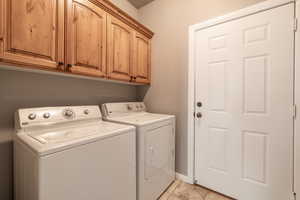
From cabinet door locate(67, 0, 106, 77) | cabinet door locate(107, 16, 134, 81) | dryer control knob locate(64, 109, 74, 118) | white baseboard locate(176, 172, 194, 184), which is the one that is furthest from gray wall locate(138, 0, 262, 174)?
A: dryer control knob locate(64, 109, 74, 118)

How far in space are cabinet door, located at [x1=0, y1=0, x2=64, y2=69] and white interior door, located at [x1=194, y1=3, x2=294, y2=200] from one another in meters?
1.59

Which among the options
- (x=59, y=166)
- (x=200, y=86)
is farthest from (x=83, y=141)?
(x=200, y=86)

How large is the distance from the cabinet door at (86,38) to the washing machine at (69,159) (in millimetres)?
466

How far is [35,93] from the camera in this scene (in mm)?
1380

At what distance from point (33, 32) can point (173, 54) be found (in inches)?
64.9

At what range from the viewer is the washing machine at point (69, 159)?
803 mm

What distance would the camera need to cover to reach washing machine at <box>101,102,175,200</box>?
1.39m

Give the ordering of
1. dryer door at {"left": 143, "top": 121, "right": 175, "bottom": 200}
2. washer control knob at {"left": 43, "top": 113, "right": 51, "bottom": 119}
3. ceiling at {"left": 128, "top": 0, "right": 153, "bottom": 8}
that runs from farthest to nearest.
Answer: ceiling at {"left": 128, "top": 0, "right": 153, "bottom": 8} → dryer door at {"left": 143, "top": 121, "right": 175, "bottom": 200} → washer control knob at {"left": 43, "top": 113, "right": 51, "bottom": 119}

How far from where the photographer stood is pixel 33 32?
1067 mm

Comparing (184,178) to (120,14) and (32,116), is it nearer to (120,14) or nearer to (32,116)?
(32,116)

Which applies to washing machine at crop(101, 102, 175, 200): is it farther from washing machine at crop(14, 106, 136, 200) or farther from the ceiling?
the ceiling

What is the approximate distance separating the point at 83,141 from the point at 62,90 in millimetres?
906

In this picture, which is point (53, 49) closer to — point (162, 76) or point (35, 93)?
point (35, 93)

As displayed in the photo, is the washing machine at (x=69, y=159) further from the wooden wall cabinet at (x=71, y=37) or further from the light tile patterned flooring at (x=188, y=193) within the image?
the light tile patterned flooring at (x=188, y=193)
